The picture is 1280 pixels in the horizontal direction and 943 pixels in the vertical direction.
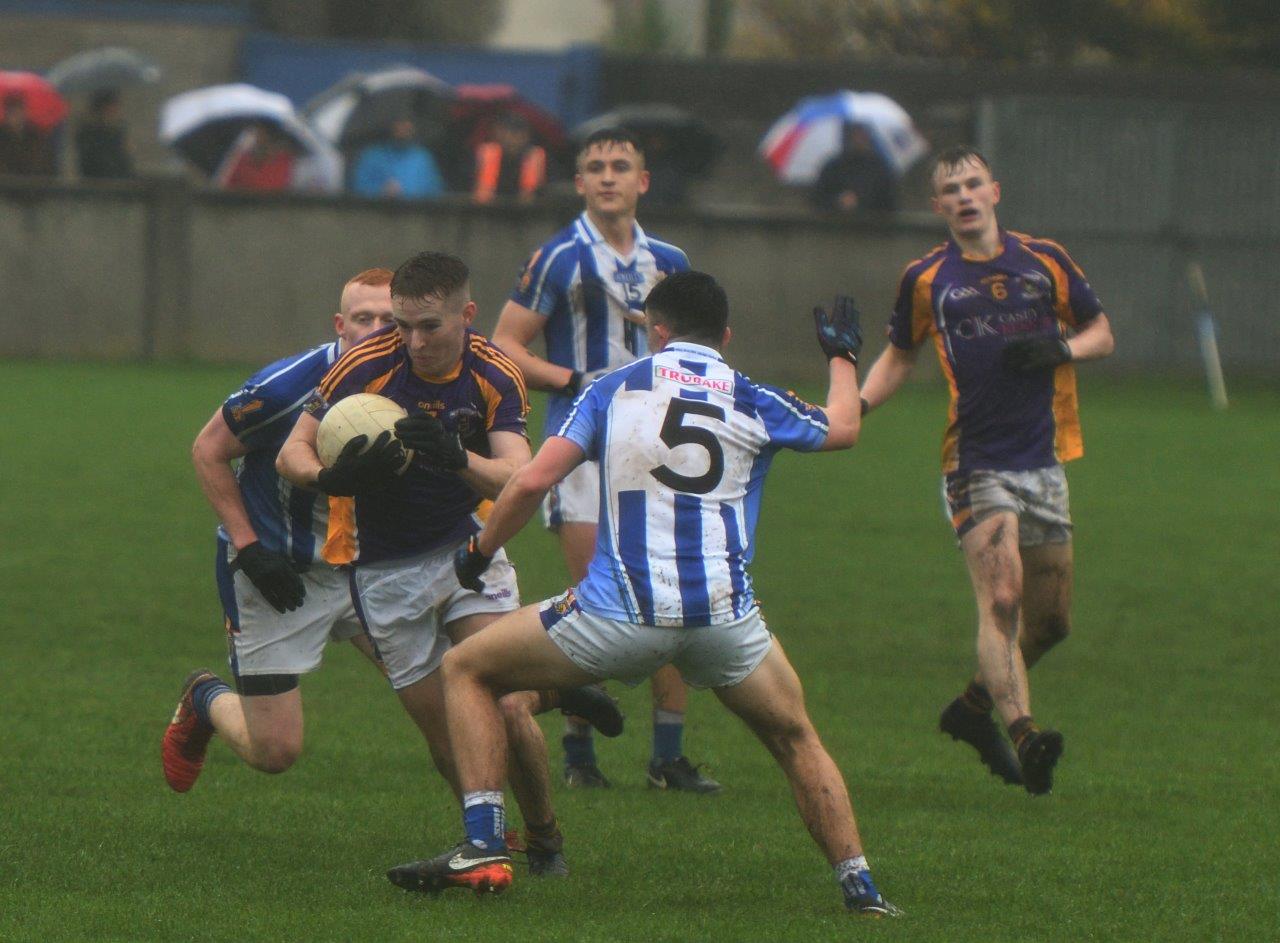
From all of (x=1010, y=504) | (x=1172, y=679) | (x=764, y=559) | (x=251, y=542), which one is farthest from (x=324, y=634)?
(x=764, y=559)

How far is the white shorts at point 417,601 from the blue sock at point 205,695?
89 centimetres

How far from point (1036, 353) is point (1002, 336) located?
275 mm

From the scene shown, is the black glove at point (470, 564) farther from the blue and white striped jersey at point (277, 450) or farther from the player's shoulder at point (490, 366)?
the blue and white striped jersey at point (277, 450)

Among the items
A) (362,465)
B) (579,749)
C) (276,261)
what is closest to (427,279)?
(362,465)

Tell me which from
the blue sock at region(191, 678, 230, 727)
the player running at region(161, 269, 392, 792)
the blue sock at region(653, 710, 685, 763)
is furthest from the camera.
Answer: the blue sock at region(653, 710, 685, 763)

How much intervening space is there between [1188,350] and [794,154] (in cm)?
571

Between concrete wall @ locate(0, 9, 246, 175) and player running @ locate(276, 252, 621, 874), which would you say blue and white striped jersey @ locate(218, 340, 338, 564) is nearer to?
player running @ locate(276, 252, 621, 874)

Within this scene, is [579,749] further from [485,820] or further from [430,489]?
[485,820]

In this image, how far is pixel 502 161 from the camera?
88.5ft

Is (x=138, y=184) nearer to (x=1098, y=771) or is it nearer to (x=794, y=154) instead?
(x=794, y=154)

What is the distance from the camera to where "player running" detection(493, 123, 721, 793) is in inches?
338

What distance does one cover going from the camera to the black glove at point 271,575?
22.0ft

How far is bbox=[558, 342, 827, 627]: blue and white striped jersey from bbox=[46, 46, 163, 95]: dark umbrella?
27.2 metres

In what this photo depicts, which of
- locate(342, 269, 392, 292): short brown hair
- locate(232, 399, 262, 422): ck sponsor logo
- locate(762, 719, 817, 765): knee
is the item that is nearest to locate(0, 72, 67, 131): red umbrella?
locate(342, 269, 392, 292): short brown hair
